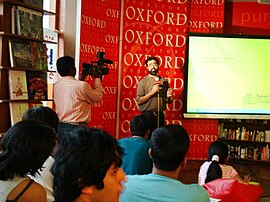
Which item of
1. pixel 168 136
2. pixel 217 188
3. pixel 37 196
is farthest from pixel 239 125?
pixel 37 196

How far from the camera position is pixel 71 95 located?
4.21 m

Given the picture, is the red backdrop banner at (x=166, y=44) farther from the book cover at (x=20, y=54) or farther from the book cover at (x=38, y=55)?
the book cover at (x=20, y=54)

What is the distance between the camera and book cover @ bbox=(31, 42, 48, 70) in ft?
13.1

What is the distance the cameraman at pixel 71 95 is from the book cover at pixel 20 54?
1.10ft

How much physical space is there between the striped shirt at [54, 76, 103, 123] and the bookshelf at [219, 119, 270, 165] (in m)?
3.90

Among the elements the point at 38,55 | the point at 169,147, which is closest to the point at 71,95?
the point at 38,55

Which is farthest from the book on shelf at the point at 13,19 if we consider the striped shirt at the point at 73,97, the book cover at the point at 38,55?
the striped shirt at the point at 73,97

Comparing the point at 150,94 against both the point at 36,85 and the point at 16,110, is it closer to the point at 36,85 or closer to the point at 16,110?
the point at 36,85

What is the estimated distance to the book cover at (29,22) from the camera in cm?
378

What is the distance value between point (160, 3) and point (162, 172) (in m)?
5.40

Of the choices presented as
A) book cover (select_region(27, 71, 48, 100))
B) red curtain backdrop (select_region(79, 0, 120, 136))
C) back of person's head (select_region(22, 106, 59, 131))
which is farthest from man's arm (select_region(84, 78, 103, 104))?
red curtain backdrop (select_region(79, 0, 120, 136))

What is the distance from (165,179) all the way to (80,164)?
2.71 feet

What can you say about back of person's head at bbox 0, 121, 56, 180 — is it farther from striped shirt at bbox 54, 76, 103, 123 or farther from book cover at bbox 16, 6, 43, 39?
striped shirt at bbox 54, 76, 103, 123

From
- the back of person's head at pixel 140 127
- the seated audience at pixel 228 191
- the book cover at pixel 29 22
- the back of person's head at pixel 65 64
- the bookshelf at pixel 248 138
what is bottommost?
the bookshelf at pixel 248 138
